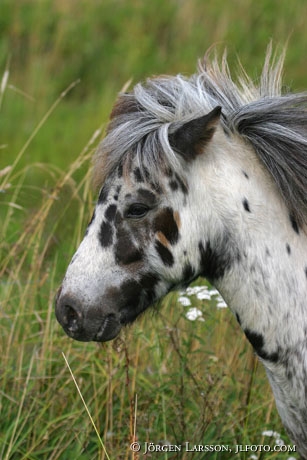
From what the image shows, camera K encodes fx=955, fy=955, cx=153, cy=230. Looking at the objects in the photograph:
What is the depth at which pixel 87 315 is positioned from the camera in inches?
117

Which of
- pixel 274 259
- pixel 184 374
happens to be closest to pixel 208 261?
pixel 274 259

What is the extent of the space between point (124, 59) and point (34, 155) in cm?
194

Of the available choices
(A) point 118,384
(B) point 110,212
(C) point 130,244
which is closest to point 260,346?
(C) point 130,244

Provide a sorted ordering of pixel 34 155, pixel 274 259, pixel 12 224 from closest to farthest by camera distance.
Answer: pixel 274 259 → pixel 12 224 → pixel 34 155

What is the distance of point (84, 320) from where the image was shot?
298 cm

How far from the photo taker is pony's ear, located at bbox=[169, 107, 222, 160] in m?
2.89

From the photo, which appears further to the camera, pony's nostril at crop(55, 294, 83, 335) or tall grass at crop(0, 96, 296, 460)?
tall grass at crop(0, 96, 296, 460)

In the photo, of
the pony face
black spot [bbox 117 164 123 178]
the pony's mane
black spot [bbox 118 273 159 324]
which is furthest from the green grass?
black spot [bbox 117 164 123 178]

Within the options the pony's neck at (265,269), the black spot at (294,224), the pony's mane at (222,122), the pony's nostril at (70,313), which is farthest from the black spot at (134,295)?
the black spot at (294,224)

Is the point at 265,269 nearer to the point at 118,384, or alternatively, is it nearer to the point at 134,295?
the point at 134,295

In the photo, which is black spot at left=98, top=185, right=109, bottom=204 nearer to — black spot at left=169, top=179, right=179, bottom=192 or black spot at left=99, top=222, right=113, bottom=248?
black spot at left=99, top=222, right=113, bottom=248

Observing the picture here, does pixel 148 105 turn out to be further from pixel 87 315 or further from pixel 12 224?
pixel 12 224

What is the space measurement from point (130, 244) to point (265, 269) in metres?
0.43

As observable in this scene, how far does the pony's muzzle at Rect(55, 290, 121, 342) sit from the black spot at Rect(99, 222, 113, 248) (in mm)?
194
